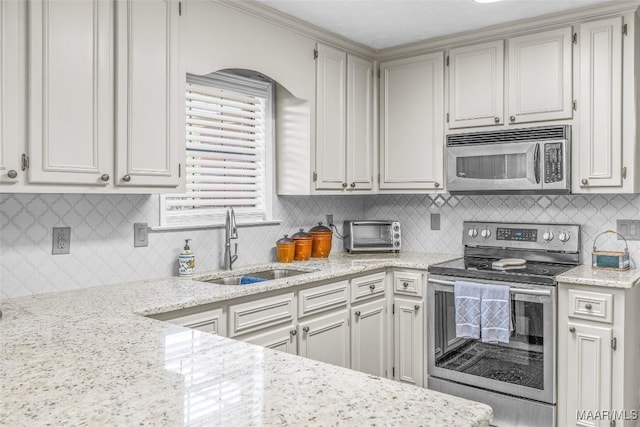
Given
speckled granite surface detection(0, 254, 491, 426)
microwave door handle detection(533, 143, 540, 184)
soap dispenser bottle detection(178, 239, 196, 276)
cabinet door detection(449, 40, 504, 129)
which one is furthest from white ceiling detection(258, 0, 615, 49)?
speckled granite surface detection(0, 254, 491, 426)

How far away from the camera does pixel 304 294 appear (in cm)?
279

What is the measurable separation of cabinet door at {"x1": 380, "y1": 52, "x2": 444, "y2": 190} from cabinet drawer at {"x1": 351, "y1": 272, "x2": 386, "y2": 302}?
0.78m

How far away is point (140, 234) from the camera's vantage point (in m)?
2.68

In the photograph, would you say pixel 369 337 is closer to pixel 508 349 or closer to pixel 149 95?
pixel 508 349

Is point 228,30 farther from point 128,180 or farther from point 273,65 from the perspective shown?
point 128,180

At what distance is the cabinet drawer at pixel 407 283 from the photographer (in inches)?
130

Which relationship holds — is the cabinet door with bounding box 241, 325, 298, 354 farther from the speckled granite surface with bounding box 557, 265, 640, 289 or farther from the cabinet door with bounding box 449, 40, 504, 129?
the cabinet door with bounding box 449, 40, 504, 129

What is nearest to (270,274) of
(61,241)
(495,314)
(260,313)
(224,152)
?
(260,313)

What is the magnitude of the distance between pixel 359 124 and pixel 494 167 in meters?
1.00

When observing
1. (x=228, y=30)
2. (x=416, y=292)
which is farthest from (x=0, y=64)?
(x=416, y=292)

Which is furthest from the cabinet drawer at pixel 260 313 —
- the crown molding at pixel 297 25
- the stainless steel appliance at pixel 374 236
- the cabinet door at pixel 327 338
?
the crown molding at pixel 297 25

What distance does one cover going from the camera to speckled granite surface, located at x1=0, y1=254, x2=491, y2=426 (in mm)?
1018

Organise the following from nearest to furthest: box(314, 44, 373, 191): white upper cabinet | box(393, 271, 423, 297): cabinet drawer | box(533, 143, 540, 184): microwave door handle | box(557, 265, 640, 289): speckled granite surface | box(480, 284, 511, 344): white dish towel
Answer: box(557, 265, 640, 289): speckled granite surface → box(480, 284, 511, 344): white dish towel → box(533, 143, 540, 184): microwave door handle → box(393, 271, 423, 297): cabinet drawer → box(314, 44, 373, 191): white upper cabinet

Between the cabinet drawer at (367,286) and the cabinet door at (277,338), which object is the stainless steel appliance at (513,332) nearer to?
the cabinet drawer at (367,286)
